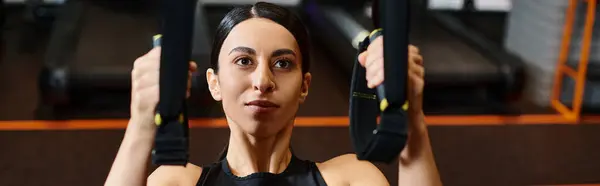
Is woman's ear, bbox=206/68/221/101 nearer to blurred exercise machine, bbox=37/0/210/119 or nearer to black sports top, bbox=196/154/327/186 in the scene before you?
black sports top, bbox=196/154/327/186

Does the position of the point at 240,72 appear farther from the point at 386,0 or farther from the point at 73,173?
the point at 73,173

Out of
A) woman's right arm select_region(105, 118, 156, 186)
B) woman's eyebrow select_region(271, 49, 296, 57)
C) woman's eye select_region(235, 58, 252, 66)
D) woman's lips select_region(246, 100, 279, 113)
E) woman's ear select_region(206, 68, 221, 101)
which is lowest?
woman's right arm select_region(105, 118, 156, 186)

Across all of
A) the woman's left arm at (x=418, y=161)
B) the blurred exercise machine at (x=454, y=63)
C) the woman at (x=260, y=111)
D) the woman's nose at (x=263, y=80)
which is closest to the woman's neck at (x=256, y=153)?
the woman at (x=260, y=111)

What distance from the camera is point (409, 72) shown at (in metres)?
0.91

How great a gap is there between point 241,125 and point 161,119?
233 millimetres

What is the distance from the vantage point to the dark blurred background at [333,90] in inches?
107

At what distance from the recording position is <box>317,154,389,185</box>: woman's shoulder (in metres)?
1.14

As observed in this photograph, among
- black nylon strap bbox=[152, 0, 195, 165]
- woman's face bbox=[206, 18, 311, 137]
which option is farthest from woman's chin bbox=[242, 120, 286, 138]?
black nylon strap bbox=[152, 0, 195, 165]

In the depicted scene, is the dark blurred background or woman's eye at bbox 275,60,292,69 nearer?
woman's eye at bbox 275,60,292,69

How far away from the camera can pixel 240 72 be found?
3.38 ft

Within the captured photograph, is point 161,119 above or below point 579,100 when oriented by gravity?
above

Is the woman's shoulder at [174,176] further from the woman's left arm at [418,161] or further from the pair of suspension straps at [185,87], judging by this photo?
the woman's left arm at [418,161]

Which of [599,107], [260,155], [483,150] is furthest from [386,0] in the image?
[599,107]

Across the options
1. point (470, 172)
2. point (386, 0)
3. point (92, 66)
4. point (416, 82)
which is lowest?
point (470, 172)
